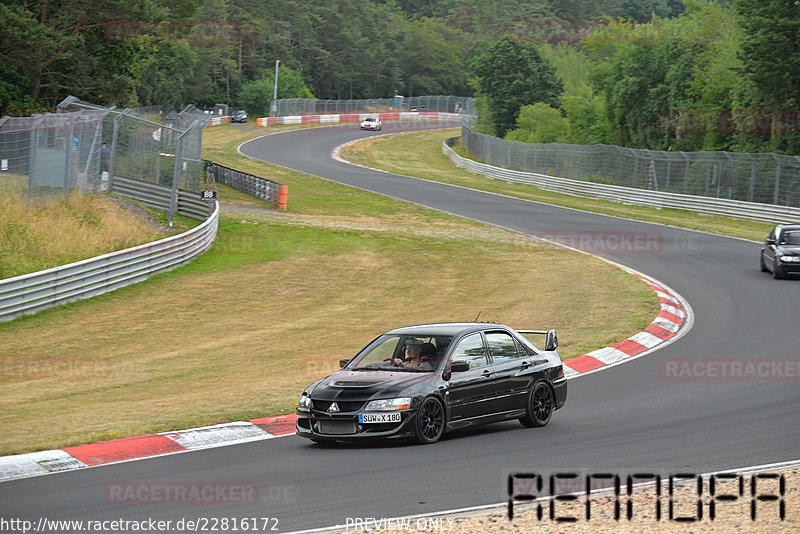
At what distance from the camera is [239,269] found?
91.0ft

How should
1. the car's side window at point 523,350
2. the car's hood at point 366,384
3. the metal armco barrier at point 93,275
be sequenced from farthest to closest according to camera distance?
the metal armco barrier at point 93,275 → the car's side window at point 523,350 → the car's hood at point 366,384

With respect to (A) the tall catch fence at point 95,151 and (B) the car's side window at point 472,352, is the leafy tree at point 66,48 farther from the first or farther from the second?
(B) the car's side window at point 472,352

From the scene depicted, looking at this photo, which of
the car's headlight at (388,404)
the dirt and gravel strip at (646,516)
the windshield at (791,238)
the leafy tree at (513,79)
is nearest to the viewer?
the dirt and gravel strip at (646,516)

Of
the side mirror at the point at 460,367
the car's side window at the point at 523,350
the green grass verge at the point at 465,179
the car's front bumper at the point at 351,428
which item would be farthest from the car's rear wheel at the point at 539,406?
the green grass verge at the point at 465,179

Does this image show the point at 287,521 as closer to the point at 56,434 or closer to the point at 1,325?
the point at 56,434

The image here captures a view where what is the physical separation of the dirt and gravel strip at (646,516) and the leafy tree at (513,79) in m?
76.0

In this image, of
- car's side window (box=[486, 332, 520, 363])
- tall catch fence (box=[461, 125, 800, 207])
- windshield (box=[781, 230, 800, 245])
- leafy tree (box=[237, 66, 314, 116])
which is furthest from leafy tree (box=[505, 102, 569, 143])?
car's side window (box=[486, 332, 520, 363])

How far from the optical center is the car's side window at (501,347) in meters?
11.7

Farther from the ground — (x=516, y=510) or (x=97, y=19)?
(x=97, y=19)

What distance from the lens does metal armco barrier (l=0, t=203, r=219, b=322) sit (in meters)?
20.2

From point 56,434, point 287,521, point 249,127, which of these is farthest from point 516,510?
point 249,127

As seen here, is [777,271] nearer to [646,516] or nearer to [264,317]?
[264,317]

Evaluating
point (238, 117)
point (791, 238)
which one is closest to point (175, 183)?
point (791, 238)

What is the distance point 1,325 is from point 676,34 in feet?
188
